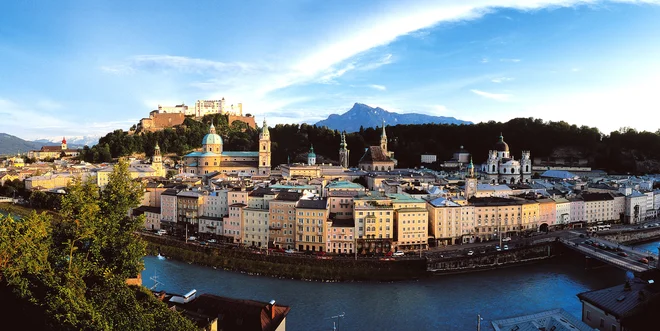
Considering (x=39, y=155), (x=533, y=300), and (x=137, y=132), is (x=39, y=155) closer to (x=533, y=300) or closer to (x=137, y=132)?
(x=137, y=132)

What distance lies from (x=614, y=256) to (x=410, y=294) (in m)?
10.6

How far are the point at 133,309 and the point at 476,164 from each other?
4601 cm

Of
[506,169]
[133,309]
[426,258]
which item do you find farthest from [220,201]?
[506,169]

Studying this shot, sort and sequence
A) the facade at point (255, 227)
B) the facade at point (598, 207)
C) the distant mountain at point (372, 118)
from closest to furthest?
the facade at point (255, 227), the facade at point (598, 207), the distant mountain at point (372, 118)

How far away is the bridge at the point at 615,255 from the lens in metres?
19.2

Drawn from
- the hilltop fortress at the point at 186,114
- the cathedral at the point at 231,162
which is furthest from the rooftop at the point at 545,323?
the hilltop fortress at the point at 186,114

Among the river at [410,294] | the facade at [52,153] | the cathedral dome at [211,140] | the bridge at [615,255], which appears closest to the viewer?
the river at [410,294]

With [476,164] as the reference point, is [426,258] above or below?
below

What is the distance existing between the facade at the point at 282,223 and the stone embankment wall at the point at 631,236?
711 inches

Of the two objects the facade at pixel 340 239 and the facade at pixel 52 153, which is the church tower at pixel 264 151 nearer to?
the facade at pixel 340 239

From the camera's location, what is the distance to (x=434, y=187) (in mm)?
27750

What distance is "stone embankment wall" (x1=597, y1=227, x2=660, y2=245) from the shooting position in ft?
86.9

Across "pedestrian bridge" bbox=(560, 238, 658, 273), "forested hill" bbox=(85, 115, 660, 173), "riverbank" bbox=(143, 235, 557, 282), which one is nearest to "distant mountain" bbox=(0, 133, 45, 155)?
"forested hill" bbox=(85, 115, 660, 173)

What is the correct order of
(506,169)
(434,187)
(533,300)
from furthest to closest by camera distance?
(506,169), (434,187), (533,300)
